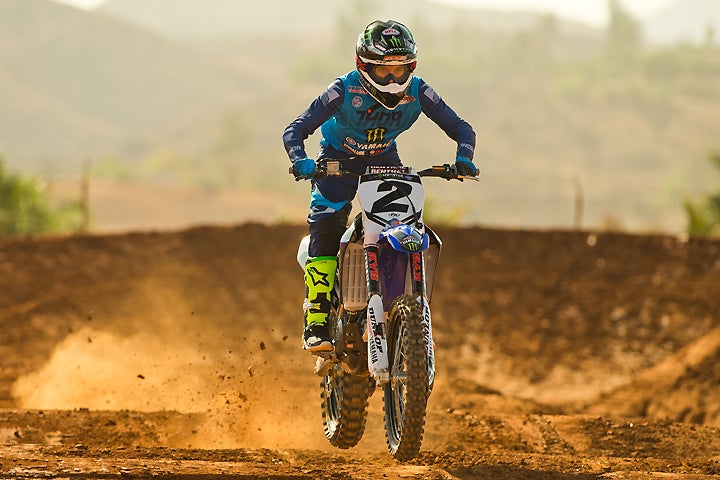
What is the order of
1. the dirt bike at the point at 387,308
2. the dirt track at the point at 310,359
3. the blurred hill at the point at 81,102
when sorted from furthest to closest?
the blurred hill at the point at 81,102 < the dirt track at the point at 310,359 < the dirt bike at the point at 387,308

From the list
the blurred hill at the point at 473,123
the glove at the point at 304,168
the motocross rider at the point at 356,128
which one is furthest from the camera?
the blurred hill at the point at 473,123

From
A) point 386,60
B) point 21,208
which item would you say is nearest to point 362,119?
point 386,60

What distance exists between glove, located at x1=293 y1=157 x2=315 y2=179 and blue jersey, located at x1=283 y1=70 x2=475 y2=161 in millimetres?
212

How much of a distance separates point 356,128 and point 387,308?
1529mm

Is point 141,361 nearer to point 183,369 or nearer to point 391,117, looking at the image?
point 183,369

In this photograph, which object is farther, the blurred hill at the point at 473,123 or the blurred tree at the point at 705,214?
the blurred hill at the point at 473,123

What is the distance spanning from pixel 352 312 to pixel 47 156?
148 metres

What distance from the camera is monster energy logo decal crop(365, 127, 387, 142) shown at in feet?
28.1

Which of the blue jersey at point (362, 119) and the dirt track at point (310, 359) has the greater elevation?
the blue jersey at point (362, 119)

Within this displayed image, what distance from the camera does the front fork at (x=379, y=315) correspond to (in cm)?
Answer: 766

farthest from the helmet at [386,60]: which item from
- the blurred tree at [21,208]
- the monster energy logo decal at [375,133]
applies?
the blurred tree at [21,208]

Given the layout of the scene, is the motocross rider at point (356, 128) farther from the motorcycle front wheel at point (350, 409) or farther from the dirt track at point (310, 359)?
the dirt track at point (310, 359)

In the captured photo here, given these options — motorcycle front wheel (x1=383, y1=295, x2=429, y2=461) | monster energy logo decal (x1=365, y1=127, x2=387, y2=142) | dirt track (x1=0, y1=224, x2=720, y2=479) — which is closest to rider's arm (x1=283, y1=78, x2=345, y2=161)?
monster energy logo decal (x1=365, y1=127, x2=387, y2=142)

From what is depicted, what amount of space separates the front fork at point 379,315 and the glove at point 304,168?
0.72m
